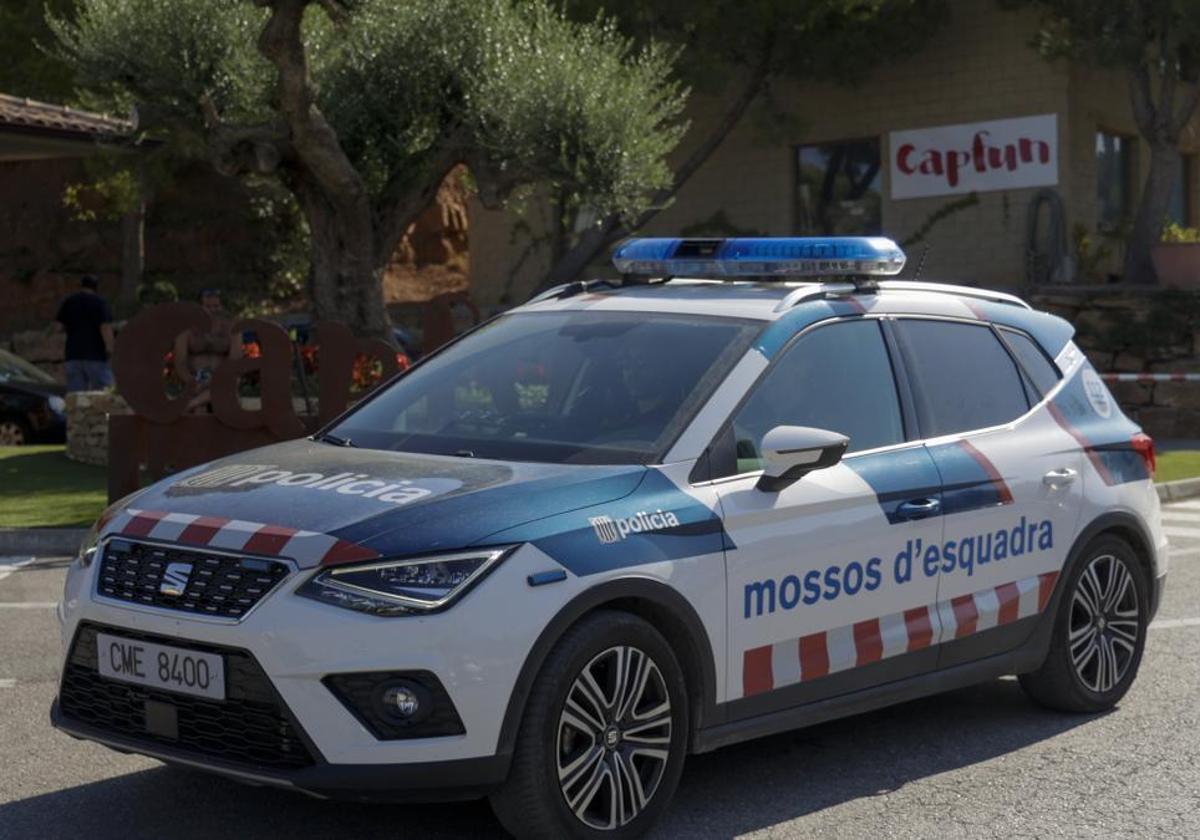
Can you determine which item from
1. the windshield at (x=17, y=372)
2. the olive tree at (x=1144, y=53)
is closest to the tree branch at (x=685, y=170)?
the olive tree at (x=1144, y=53)

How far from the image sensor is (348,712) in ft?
15.3

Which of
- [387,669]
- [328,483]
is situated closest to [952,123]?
[328,483]

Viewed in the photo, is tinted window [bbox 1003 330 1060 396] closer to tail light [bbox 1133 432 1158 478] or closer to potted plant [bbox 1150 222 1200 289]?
tail light [bbox 1133 432 1158 478]

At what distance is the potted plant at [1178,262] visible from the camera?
2369cm

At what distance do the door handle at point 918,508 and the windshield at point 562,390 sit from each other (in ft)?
2.56

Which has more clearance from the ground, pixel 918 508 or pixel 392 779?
pixel 918 508

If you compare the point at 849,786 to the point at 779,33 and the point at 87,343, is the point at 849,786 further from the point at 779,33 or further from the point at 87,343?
the point at 779,33

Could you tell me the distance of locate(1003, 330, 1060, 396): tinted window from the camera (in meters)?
6.95

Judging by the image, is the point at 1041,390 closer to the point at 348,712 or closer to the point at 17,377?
the point at 348,712

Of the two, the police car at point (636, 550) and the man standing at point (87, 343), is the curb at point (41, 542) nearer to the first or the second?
the police car at point (636, 550)

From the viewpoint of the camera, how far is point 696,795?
5.80m

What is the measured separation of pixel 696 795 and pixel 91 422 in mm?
12303

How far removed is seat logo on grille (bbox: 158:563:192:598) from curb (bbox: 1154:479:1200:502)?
11991mm

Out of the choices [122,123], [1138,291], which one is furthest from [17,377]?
[1138,291]
